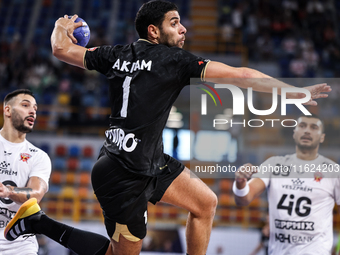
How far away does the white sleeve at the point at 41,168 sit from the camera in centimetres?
470

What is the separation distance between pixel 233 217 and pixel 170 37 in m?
8.64

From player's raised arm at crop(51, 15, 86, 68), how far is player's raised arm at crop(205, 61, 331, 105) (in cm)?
115

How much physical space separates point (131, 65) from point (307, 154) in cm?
275

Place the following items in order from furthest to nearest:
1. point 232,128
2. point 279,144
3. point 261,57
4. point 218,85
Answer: point 261,57 < point 232,128 < point 279,144 < point 218,85

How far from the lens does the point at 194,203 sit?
3684mm

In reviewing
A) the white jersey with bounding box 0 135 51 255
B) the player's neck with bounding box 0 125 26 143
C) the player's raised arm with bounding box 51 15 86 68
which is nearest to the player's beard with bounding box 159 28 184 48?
the player's raised arm with bounding box 51 15 86 68

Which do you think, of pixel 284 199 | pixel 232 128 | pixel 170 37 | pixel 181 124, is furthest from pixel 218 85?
pixel 181 124

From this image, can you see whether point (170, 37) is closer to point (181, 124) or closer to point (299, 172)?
point (299, 172)

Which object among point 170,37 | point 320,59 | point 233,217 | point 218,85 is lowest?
point 233,217

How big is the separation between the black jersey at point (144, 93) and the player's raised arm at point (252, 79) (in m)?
0.11

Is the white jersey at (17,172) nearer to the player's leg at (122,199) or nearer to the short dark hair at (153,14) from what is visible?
the player's leg at (122,199)

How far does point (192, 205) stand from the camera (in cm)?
369

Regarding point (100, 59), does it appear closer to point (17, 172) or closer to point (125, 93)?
point (125, 93)

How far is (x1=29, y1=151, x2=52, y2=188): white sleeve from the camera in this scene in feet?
15.4
